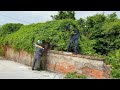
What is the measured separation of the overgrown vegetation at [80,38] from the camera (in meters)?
11.6

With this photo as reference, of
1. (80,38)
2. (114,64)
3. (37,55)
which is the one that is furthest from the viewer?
(80,38)

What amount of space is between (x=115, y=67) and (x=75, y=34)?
327 cm

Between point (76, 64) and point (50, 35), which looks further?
point (50, 35)

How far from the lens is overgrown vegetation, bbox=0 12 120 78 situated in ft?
38.2

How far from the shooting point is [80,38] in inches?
507

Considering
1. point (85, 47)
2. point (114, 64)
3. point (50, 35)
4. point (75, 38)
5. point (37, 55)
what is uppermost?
point (50, 35)

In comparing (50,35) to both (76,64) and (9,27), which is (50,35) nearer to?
(76,64)

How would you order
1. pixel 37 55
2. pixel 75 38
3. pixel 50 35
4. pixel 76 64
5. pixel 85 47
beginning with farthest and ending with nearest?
pixel 85 47, pixel 50 35, pixel 37 55, pixel 75 38, pixel 76 64

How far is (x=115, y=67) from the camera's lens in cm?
848

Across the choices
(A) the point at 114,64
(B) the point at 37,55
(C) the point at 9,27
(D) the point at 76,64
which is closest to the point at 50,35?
(B) the point at 37,55

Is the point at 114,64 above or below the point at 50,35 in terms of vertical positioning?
below

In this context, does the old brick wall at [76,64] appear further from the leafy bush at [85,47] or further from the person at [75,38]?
the leafy bush at [85,47]

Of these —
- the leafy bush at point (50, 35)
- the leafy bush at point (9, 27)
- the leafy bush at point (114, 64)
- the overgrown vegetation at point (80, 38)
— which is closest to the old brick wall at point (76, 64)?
the leafy bush at point (114, 64)
